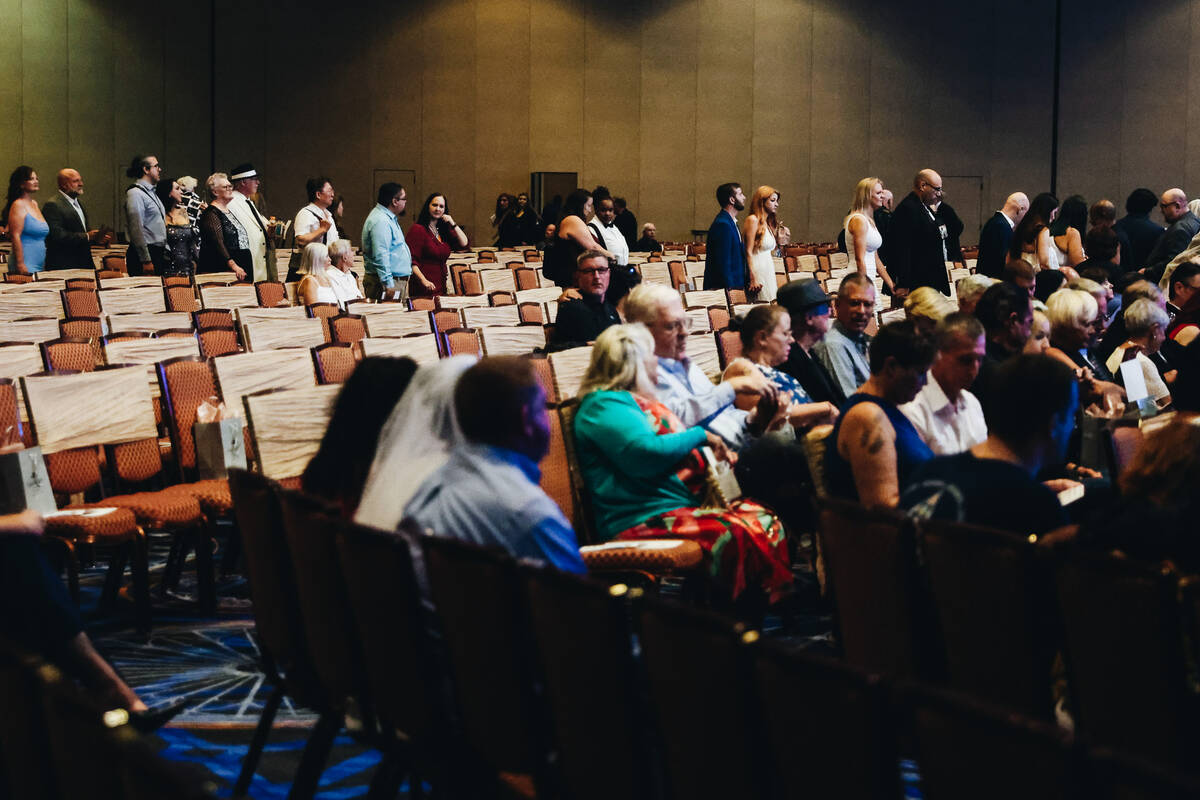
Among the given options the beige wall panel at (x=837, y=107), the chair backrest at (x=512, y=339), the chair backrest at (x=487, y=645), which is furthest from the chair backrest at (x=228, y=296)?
the beige wall panel at (x=837, y=107)

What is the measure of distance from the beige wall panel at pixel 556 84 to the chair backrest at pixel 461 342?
14.8 m

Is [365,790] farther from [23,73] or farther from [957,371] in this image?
[23,73]

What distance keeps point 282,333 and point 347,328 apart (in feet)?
1.46

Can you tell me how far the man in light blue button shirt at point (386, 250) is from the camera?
9.70 meters

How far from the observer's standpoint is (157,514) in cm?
442

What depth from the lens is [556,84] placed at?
21.1 m

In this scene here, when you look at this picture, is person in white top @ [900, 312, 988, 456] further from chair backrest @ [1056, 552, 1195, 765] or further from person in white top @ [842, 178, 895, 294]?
person in white top @ [842, 178, 895, 294]

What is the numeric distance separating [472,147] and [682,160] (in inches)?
134

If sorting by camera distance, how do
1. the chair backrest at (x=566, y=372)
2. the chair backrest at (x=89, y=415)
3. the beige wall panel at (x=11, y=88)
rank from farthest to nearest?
1. the beige wall panel at (x=11, y=88)
2. the chair backrest at (x=566, y=372)
3. the chair backrest at (x=89, y=415)

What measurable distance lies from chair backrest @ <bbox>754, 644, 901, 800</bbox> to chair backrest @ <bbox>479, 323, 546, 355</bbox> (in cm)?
502

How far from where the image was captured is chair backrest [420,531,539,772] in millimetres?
2115

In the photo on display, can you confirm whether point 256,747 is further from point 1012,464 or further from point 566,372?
point 566,372

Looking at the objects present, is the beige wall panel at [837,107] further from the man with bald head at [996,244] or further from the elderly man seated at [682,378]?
the elderly man seated at [682,378]

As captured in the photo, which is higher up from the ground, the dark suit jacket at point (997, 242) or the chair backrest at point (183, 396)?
the dark suit jacket at point (997, 242)
